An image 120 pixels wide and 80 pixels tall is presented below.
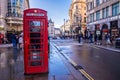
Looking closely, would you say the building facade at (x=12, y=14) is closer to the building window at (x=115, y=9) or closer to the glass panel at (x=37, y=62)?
the building window at (x=115, y=9)

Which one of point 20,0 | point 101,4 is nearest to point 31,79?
point 101,4

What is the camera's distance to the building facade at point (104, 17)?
4694 centimetres

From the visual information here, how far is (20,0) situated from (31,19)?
64.2 m

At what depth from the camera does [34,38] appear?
1121 centimetres

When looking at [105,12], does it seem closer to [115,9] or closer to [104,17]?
[104,17]

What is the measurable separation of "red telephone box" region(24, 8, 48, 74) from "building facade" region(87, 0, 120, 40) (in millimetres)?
34547

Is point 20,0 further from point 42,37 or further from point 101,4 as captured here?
point 42,37

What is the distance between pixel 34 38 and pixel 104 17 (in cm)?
4469

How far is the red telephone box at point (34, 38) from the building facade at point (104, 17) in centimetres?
3455

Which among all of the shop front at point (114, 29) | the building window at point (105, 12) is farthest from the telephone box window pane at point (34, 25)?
the building window at point (105, 12)

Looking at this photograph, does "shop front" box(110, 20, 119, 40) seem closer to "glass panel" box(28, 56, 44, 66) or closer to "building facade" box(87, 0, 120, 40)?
"building facade" box(87, 0, 120, 40)

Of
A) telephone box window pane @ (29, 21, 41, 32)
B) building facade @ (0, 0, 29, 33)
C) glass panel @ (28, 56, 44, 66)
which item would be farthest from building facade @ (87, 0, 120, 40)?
telephone box window pane @ (29, 21, 41, 32)

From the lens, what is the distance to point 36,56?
444 inches

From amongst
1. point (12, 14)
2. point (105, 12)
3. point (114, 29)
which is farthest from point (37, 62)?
point (12, 14)
